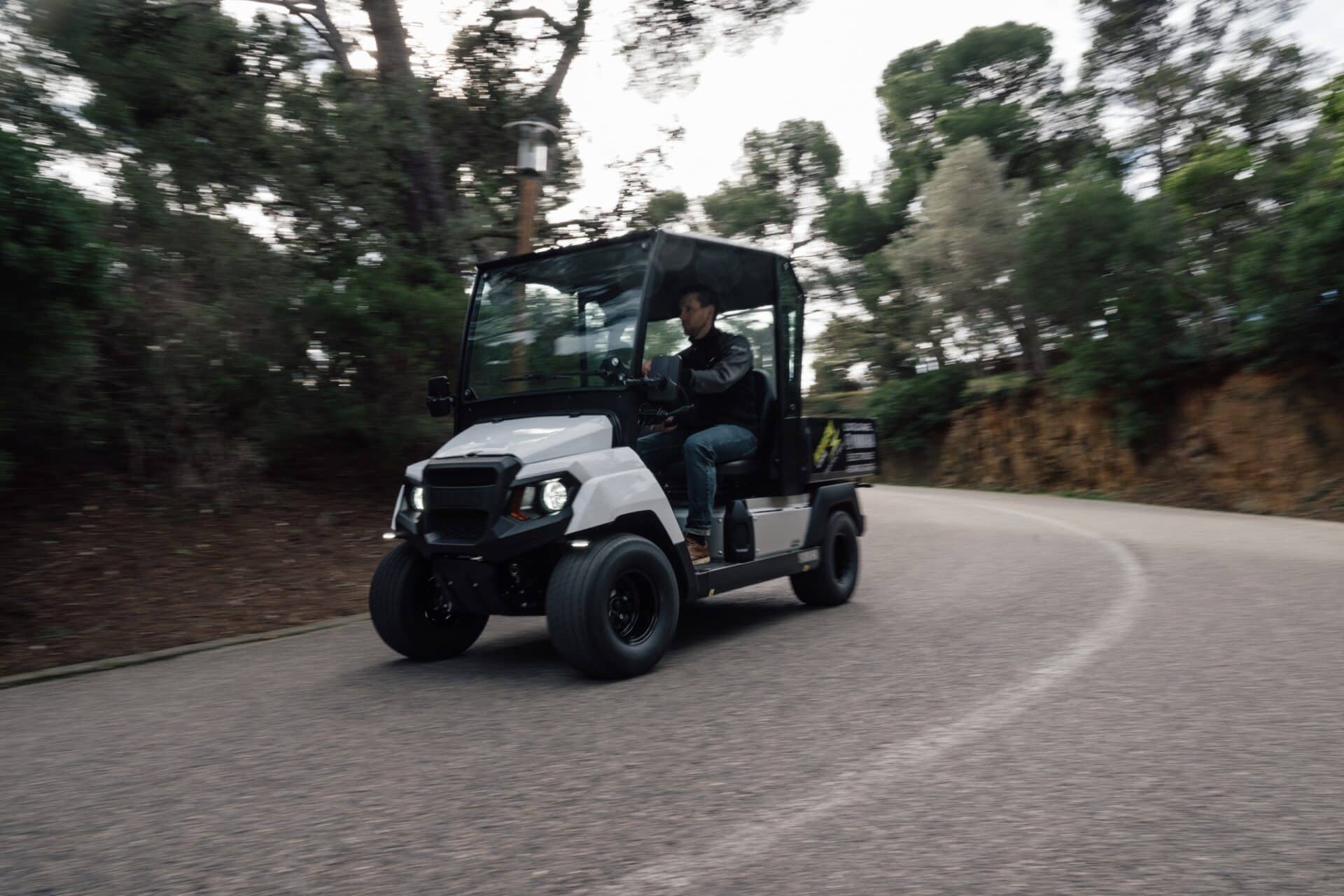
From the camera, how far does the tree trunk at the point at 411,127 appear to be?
39.4ft

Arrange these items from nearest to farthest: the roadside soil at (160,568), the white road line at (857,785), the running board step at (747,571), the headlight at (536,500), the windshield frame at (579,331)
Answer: the white road line at (857,785) < the headlight at (536,500) < the windshield frame at (579,331) < the running board step at (747,571) < the roadside soil at (160,568)

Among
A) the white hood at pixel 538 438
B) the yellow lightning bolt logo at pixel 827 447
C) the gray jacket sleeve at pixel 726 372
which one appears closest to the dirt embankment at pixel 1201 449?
the yellow lightning bolt logo at pixel 827 447

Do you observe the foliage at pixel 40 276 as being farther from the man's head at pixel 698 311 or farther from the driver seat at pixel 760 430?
the driver seat at pixel 760 430

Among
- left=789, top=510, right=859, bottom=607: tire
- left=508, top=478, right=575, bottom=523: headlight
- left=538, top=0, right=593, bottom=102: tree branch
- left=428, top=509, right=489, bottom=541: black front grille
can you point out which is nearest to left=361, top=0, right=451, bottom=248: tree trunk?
left=538, top=0, right=593, bottom=102: tree branch

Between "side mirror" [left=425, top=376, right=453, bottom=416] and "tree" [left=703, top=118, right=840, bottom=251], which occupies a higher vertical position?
"tree" [left=703, top=118, right=840, bottom=251]

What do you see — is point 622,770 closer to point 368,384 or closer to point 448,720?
point 448,720

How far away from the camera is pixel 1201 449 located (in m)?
23.3

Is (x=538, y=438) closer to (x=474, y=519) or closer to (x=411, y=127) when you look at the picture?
(x=474, y=519)

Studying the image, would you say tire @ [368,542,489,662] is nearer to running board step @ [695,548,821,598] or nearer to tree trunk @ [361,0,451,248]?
running board step @ [695,548,821,598]

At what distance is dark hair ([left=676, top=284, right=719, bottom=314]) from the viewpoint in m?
6.95

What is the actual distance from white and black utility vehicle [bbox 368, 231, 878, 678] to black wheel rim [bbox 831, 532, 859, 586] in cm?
18

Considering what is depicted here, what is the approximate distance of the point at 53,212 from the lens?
6465 mm

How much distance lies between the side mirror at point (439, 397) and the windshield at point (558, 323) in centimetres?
13

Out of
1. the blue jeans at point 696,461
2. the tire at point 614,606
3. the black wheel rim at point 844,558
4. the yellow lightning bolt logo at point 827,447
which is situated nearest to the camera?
the tire at point 614,606
